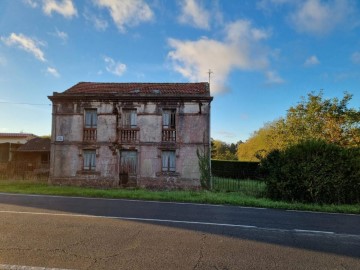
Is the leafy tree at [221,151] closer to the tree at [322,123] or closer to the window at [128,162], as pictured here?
the tree at [322,123]

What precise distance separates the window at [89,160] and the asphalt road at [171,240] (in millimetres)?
9599

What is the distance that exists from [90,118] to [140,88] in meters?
4.25

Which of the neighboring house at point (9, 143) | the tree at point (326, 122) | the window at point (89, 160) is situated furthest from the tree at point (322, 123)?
the neighboring house at point (9, 143)

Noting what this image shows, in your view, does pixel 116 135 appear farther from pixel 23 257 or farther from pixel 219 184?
pixel 23 257

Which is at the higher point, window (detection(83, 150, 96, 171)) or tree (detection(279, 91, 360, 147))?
tree (detection(279, 91, 360, 147))

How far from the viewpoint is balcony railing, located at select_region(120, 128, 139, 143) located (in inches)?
777

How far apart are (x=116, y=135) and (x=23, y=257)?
14.9m

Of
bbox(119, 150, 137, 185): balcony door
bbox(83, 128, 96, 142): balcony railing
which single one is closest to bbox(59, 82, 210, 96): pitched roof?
bbox(83, 128, 96, 142): balcony railing

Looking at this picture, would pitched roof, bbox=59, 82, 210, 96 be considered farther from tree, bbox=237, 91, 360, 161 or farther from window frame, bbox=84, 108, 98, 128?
tree, bbox=237, 91, 360, 161

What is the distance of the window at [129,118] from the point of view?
65.5 feet

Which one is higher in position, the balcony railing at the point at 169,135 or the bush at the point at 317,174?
Result: the balcony railing at the point at 169,135

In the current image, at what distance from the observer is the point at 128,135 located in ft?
64.9

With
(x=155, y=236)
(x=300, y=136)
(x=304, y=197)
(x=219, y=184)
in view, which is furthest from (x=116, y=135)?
(x=300, y=136)

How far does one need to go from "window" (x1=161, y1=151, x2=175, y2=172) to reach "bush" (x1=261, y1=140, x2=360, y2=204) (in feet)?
22.9
